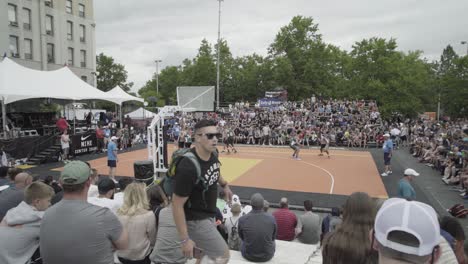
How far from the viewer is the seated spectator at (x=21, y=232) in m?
3.45

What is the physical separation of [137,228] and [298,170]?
13.1 metres

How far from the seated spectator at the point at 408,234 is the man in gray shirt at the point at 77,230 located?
1915 millimetres

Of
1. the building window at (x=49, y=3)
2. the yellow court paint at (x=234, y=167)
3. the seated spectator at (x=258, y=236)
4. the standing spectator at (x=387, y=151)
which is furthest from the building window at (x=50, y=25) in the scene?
the seated spectator at (x=258, y=236)

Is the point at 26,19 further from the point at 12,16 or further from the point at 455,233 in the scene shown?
the point at 455,233

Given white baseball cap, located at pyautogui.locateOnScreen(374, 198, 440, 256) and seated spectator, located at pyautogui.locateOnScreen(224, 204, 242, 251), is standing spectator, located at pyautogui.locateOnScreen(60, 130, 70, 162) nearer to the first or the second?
seated spectator, located at pyautogui.locateOnScreen(224, 204, 242, 251)

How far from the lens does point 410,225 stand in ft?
5.10

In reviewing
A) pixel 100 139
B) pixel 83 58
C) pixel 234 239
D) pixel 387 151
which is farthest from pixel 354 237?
pixel 83 58

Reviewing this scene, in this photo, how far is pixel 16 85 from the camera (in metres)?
17.5

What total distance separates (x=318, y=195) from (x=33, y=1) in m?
37.7

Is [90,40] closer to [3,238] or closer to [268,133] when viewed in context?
[268,133]

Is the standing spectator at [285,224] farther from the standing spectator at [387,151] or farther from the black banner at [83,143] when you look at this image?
the black banner at [83,143]

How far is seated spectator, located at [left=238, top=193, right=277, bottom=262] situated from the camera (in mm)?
5012

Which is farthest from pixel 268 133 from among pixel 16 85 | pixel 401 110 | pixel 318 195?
pixel 401 110

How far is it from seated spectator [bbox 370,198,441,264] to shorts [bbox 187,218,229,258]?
5.95ft
